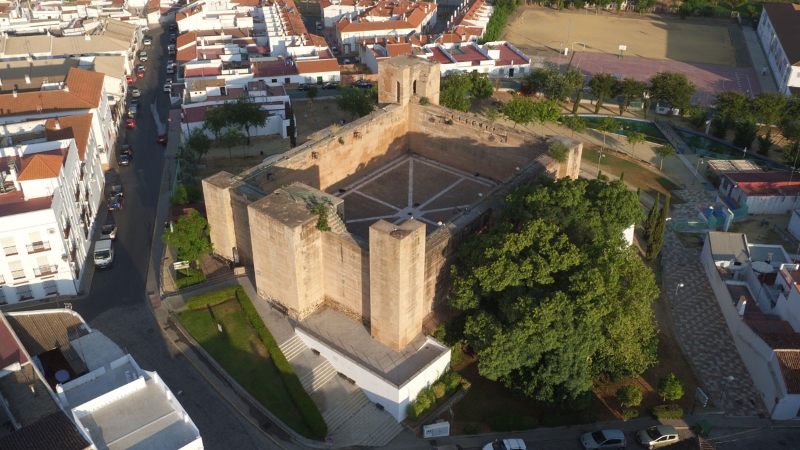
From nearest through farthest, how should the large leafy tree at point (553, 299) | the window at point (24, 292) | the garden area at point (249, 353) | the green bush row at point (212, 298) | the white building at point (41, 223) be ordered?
1. the large leafy tree at point (553, 299)
2. the garden area at point (249, 353)
3. the white building at point (41, 223)
4. the green bush row at point (212, 298)
5. the window at point (24, 292)

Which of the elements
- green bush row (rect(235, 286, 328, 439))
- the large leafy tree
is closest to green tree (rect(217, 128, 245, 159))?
green bush row (rect(235, 286, 328, 439))

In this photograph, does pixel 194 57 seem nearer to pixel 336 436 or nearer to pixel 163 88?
pixel 163 88

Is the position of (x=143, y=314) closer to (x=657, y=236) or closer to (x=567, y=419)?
(x=567, y=419)

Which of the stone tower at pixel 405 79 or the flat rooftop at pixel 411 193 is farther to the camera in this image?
the stone tower at pixel 405 79

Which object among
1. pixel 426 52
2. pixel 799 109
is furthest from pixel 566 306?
pixel 426 52

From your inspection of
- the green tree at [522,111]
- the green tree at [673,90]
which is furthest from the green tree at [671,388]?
the green tree at [673,90]

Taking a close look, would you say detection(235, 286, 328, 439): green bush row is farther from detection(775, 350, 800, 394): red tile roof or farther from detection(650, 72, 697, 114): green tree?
detection(650, 72, 697, 114): green tree

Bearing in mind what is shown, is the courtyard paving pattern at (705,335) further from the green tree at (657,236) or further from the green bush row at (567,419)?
the green bush row at (567,419)
